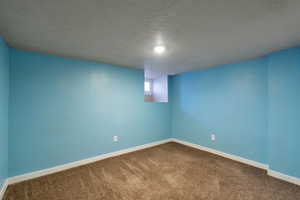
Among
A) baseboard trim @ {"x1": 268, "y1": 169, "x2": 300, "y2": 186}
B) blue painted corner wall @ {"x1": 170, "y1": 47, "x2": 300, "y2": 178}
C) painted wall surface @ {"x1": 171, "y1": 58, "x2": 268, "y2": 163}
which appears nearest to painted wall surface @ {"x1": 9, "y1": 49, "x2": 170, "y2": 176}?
painted wall surface @ {"x1": 171, "y1": 58, "x2": 268, "y2": 163}

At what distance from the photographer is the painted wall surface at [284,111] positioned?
2.04 m

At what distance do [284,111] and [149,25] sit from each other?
8.53 feet

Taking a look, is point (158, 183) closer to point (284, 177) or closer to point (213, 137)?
point (213, 137)

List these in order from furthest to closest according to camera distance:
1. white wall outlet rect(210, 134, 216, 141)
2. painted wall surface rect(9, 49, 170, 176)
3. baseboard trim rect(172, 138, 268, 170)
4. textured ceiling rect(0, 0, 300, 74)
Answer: white wall outlet rect(210, 134, 216, 141), baseboard trim rect(172, 138, 268, 170), painted wall surface rect(9, 49, 170, 176), textured ceiling rect(0, 0, 300, 74)

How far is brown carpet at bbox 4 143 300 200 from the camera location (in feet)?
5.88

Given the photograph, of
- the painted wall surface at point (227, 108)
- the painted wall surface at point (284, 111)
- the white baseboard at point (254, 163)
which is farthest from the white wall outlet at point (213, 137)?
the painted wall surface at point (284, 111)

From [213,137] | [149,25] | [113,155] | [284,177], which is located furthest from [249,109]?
[113,155]

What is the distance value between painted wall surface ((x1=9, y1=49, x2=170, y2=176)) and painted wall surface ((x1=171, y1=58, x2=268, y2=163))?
4.67 feet

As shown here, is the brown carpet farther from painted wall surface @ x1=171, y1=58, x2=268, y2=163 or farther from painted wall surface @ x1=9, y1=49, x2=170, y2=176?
painted wall surface @ x1=171, y1=58, x2=268, y2=163

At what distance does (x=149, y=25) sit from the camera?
1.49 meters

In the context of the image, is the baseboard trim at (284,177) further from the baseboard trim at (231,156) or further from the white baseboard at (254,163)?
the baseboard trim at (231,156)

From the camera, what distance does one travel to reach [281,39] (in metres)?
1.80

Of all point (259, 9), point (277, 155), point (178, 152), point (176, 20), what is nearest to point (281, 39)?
point (259, 9)

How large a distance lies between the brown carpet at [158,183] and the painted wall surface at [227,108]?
0.52m
